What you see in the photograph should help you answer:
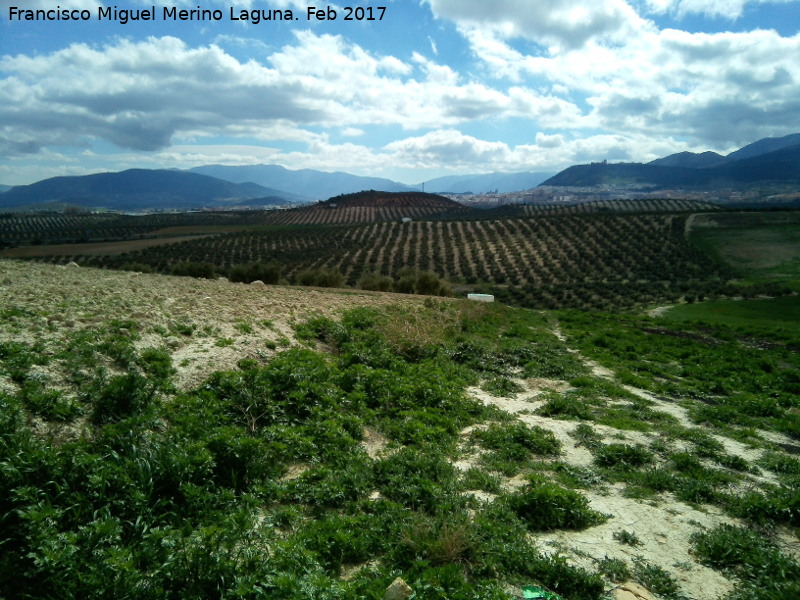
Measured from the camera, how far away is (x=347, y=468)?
22.1 feet

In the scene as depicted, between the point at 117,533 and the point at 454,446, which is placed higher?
the point at 117,533

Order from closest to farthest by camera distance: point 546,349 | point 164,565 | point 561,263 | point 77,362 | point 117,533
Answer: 1. point 164,565
2. point 117,533
3. point 77,362
4. point 546,349
5. point 561,263

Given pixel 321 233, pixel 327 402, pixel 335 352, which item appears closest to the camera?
pixel 327 402

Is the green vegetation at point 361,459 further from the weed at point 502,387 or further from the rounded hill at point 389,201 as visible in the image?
the rounded hill at point 389,201

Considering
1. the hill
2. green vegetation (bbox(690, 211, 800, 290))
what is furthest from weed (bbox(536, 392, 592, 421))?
the hill

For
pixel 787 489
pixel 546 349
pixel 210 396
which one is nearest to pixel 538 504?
pixel 787 489

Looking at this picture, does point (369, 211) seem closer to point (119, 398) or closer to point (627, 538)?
point (119, 398)

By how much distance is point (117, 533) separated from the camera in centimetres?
440

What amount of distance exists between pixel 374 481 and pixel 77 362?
5203 millimetres

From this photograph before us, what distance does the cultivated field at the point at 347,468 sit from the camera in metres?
4.43

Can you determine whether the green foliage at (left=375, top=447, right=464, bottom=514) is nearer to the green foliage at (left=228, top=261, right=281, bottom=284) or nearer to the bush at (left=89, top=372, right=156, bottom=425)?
the bush at (left=89, top=372, right=156, bottom=425)

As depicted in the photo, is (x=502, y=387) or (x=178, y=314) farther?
(x=502, y=387)

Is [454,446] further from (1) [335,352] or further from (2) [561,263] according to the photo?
(2) [561,263]

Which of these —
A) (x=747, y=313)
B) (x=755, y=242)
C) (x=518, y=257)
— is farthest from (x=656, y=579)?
(x=755, y=242)
